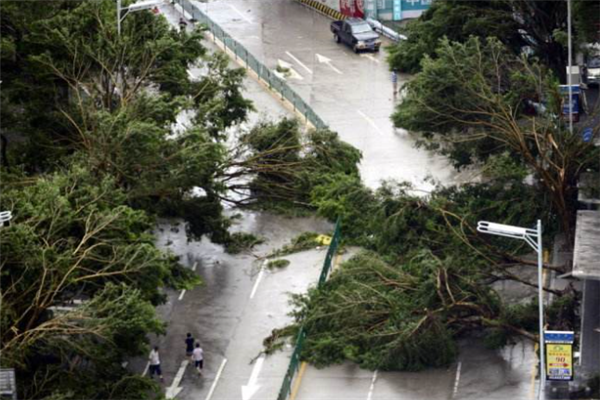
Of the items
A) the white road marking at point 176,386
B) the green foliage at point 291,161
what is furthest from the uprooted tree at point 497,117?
the white road marking at point 176,386

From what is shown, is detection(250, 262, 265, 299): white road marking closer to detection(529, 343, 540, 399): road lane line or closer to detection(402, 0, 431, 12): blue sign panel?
detection(529, 343, 540, 399): road lane line

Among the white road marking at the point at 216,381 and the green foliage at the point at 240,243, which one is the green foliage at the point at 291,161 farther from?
the white road marking at the point at 216,381

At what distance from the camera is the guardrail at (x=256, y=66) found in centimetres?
7931

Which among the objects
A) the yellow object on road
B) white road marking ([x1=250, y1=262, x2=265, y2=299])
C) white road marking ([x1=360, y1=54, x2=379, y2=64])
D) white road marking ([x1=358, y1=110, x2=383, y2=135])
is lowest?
white road marking ([x1=250, y1=262, x2=265, y2=299])

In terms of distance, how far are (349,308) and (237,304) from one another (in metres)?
6.21

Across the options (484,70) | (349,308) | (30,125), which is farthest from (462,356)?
(30,125)

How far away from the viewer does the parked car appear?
294ft

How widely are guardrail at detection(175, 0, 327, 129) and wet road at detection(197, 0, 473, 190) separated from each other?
989 mm

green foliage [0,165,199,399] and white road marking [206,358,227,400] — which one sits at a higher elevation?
green foliage [0,165,199,399]

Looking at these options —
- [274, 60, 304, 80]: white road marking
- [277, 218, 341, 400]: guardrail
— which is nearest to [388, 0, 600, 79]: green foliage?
[274, 60, 304, 80]: white road marking

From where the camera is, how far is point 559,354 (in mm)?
53281

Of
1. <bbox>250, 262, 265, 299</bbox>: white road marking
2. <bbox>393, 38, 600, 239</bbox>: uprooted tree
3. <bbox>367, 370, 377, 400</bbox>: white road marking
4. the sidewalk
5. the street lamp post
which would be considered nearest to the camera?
<bbox>367, 370, 377, 400</bbox>: white road marking

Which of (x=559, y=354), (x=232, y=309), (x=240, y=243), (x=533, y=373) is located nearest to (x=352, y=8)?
(x=240, y=243)

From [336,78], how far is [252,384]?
2981 centimetres
